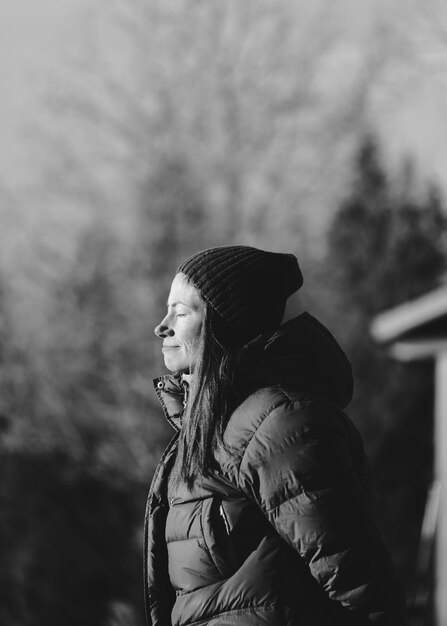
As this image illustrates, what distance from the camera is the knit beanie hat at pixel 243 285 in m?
2.16

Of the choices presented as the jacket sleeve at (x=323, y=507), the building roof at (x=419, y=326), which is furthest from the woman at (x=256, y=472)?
the building roof at (x=419, y=326)

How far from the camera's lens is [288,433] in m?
1.92

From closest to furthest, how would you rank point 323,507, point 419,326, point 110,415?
point 323,507 < point 419,326 < point 110,415

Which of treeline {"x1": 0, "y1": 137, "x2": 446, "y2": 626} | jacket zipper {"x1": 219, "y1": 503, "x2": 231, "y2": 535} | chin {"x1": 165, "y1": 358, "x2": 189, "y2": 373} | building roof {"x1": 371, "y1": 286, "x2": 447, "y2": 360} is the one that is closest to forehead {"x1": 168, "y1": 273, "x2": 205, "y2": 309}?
chin {"x1": 165, "y1": 358, "x2": 189, "y2": 373}

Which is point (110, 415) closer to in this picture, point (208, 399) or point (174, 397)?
point (174, 397)

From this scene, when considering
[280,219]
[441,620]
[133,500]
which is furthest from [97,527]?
[441,620]

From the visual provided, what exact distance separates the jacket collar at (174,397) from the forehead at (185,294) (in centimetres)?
18

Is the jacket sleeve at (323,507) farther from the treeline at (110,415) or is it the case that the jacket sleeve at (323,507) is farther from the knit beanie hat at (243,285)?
the treeline at (110,415)

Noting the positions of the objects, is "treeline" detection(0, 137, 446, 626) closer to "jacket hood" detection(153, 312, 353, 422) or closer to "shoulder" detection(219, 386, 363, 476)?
"jacket hood" detection(153, 312, 353, 422)

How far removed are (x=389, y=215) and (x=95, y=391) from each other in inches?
296

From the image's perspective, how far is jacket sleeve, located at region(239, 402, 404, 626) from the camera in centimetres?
187

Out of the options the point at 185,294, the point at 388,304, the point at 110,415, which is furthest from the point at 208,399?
the point at 388,304

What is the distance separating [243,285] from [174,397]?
325 mm

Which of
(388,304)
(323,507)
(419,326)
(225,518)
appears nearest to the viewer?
(323,507)
